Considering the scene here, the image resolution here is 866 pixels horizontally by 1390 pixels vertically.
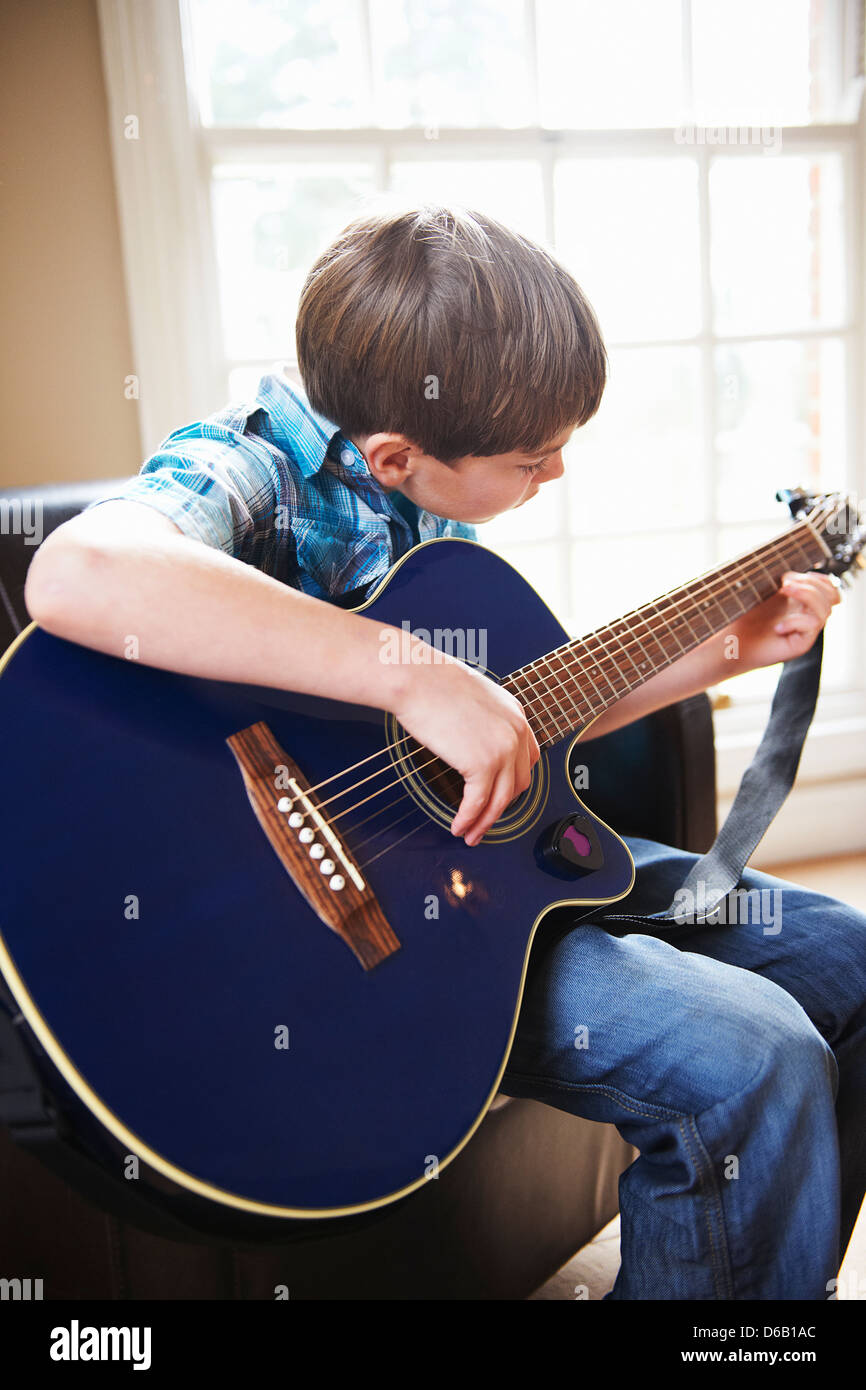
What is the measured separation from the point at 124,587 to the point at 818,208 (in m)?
2.15

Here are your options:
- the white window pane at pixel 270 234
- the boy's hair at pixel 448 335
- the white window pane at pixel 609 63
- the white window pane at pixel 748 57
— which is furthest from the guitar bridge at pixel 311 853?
the white window pane at pixel 748 57

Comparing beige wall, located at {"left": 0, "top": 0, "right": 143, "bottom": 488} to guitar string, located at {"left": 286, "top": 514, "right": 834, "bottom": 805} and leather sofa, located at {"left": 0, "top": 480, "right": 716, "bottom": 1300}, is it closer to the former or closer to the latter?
leather sofa, located at {"left": 0, "top": 480, "right": 716, "bottom": 1300}

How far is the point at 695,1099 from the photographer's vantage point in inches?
30.3

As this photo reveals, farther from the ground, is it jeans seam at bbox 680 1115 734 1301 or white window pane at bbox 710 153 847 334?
white window pane at bbox 710 153 847 334

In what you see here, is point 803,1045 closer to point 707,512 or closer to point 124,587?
point 124,587

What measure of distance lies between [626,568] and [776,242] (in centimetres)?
80

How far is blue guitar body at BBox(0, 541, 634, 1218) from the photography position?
2.01 ft

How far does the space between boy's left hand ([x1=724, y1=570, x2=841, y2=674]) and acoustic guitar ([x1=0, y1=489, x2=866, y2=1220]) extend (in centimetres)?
42

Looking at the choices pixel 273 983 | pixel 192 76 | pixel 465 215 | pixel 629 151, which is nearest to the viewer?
pixel 273 983

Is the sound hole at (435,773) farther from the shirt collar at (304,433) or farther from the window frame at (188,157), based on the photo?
the window frame at (188,157)

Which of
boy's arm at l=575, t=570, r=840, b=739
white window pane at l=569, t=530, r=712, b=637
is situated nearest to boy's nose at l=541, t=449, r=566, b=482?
boy's arm at l=575, t=570, r=840, b=739
